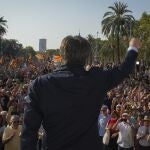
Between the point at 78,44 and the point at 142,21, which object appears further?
the point at 142,21

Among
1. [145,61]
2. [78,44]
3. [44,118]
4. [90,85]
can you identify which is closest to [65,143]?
[44,118]

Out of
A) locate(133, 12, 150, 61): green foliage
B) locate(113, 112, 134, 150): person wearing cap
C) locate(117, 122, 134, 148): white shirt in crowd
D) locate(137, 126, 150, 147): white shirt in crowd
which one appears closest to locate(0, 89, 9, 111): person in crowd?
locate(113, 112, 134, 150): person wearing cap

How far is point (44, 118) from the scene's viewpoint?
335 centimetres

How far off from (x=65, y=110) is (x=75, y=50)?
41 centimetres

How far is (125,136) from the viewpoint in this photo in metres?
13.4

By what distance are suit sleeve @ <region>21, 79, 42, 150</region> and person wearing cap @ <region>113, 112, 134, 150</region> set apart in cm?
1030

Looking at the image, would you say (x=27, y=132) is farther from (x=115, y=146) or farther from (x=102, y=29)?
(x=102, y=29)

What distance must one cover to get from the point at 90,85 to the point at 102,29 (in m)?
73.0

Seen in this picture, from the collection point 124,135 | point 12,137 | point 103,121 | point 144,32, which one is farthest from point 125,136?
point 144,32

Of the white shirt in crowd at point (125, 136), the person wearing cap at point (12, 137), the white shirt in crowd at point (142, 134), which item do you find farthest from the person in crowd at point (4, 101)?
the person wearing cap at point (12, 137)

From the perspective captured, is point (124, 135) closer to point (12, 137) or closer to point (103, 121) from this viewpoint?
point (103, 121)

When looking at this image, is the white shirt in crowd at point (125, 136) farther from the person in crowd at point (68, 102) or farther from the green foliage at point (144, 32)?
the green foliage at point (144, 32)

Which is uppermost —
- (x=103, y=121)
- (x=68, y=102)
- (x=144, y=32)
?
(x=144, y=32)

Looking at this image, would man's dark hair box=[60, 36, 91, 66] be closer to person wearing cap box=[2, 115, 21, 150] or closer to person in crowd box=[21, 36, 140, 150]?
person in crowd box=[21, 36, 140, 150]
